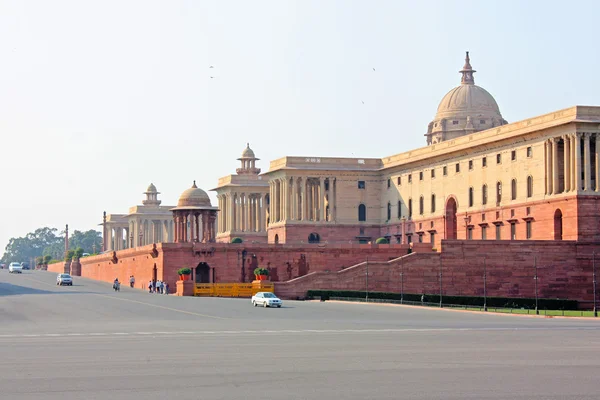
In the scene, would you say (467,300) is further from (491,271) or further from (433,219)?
(433,219)

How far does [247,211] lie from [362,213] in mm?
25089

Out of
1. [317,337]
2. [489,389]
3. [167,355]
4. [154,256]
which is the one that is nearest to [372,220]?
[154,256]

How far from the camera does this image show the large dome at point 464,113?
476ft

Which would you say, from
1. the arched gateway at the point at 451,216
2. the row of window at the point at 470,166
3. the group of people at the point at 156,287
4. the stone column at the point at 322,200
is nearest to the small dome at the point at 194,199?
the group of people at the point at 156,287

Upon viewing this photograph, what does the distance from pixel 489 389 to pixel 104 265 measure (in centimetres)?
A: 12031

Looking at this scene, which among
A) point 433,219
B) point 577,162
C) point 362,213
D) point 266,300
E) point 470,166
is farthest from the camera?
point 362,213

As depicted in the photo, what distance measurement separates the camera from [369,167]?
13612 centimetres

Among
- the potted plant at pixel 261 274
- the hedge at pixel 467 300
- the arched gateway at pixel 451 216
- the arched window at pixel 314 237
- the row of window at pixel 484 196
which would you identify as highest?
the row of window at pixel 484 196

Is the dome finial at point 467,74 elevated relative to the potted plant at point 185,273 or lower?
elevated

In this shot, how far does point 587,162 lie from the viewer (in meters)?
98.7

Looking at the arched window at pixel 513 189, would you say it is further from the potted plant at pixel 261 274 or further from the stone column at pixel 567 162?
the potted plant at pixel 261 274

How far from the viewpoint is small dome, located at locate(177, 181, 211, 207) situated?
119938 millimetres

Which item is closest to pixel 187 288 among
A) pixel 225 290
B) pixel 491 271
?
pixel 225 290

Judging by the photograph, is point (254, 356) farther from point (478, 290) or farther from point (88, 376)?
point (478, 290)
